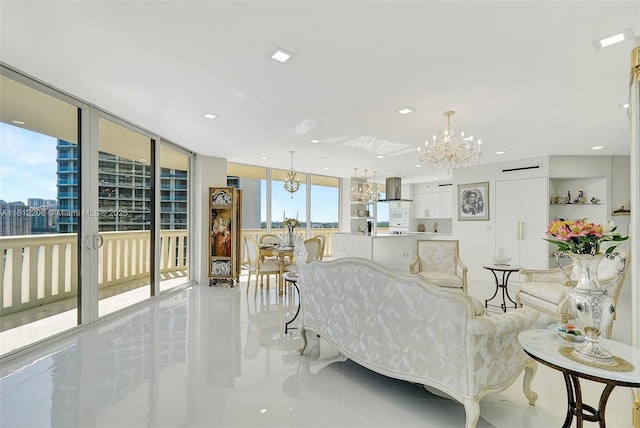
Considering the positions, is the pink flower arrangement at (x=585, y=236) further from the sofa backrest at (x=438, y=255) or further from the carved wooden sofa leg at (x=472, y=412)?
the sofa backrest at (x=438, y=255)

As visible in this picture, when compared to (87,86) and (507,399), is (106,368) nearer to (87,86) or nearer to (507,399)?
(87,86)

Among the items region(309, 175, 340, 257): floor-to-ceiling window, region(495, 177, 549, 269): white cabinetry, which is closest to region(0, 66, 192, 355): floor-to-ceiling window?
region(309, 175, 340, 257): floor-to-ceiling window

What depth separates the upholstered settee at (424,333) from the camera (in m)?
1.76

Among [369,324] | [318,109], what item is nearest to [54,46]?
[318,109]

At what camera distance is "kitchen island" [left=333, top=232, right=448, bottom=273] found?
17.6 feet

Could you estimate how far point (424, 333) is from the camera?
192cm

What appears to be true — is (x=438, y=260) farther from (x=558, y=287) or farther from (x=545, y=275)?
(x=558, y=287)

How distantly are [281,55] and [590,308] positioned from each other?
2.54m

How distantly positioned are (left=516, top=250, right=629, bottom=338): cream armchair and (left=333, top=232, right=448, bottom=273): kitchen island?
1727 millimetres

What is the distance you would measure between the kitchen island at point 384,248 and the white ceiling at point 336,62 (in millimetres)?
1996

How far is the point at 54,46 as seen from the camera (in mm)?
2279

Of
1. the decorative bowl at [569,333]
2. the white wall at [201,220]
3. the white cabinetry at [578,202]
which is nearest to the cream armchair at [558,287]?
the decorative bowl at [569,333]

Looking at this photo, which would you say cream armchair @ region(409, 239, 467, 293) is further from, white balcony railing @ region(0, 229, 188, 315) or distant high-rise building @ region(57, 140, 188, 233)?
white balcony railing @ region(0, 229, 188, 315)

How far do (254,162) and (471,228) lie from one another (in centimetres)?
532
